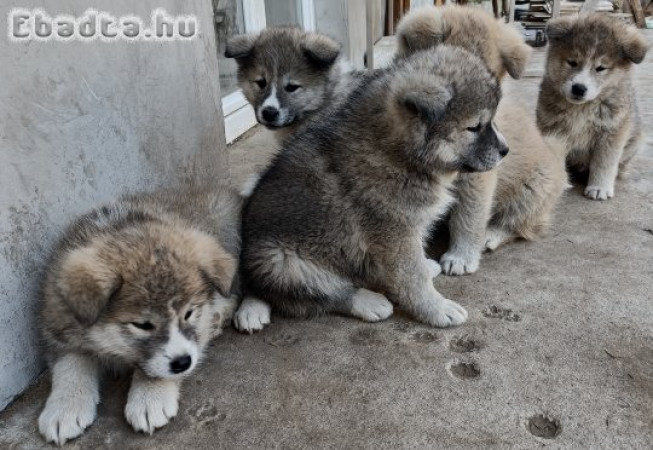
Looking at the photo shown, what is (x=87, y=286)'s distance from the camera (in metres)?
2.13

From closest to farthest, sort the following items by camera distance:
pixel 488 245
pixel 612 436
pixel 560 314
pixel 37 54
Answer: pixel 612 436 < pixel 37 54 < pixel 560 314 < pixel 488 245

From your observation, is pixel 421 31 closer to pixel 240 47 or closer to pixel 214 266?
pixel 240 47

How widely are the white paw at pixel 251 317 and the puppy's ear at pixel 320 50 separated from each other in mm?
2011

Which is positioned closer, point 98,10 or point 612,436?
point 612,436

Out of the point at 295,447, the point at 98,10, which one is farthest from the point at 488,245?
the point at 98,10

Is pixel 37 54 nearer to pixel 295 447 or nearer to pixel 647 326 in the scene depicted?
pixel 295 447

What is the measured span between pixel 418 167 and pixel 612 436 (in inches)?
53.9

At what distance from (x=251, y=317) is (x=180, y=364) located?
674 millimetres

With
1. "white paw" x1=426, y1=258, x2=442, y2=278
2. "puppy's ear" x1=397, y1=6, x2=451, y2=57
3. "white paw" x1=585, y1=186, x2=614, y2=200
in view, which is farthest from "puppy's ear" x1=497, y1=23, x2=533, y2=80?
"white paw" x1=585, y1=186, x2=614, y2=200

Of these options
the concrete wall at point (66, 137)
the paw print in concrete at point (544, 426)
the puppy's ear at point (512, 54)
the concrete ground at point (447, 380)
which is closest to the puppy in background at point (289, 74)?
the concrete wall at point (66, 137)

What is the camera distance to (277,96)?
4164 millimetres

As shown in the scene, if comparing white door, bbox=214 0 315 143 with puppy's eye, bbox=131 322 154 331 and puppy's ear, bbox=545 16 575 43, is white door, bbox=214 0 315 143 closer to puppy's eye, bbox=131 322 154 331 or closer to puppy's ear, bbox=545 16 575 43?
puppy's ear, bbox=545 16 575 43

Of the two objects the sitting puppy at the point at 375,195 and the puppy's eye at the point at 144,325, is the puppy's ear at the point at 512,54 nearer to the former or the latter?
the sitting puppy at the point at 375,195

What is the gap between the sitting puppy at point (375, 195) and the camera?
2680mm
